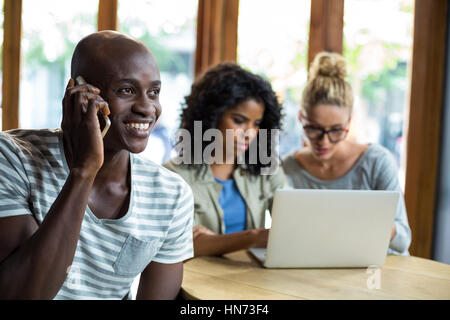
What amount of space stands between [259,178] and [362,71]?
→ 1.76 meters

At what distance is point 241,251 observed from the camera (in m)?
2.05

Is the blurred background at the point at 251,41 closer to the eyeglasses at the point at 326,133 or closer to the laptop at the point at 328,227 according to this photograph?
the eyeglasses at the point at 326,133

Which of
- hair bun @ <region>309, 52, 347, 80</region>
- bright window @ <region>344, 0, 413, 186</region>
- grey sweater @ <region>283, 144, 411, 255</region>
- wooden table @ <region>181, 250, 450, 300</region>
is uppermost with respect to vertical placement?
bright window @ <region>344, 0, 413, 186</region>

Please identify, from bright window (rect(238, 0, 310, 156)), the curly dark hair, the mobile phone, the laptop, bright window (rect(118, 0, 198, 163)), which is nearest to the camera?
the mobile phone

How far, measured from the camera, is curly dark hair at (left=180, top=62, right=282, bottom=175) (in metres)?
2.34

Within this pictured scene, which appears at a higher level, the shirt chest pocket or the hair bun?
the hair bun

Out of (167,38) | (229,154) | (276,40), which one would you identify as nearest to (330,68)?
(229,154)

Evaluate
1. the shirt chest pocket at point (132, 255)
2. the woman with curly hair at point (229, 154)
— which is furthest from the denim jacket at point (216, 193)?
the shirt chest pocket at point (132, 255)

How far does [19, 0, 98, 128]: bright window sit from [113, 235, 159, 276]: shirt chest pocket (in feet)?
4.89

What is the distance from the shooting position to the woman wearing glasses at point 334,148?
2467 mm

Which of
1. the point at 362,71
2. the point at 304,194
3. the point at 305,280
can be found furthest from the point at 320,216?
the point at 362,71

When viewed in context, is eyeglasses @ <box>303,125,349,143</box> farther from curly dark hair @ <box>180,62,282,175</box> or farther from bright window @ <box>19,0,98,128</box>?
bright window @ <box>19,0,98,128</box>

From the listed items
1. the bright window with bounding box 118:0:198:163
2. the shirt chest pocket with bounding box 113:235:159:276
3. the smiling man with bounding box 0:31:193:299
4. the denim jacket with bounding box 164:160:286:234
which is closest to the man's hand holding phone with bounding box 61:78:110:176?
the smiling man with bounding box 0:31:193:299
